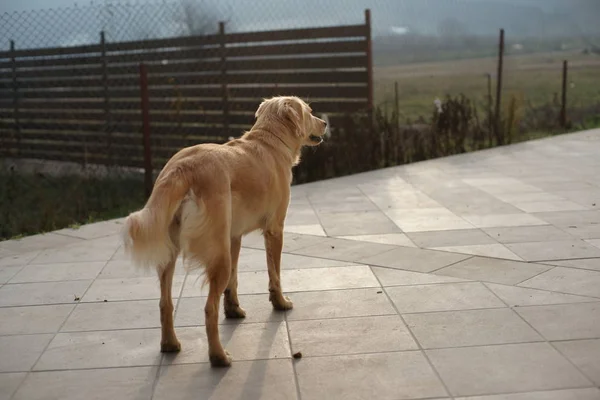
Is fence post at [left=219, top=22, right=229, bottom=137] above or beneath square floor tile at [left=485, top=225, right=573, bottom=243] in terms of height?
above

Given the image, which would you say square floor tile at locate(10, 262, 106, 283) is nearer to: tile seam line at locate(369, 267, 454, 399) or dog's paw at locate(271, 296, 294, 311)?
dog's paw at locate(271, 296, 294, 311)

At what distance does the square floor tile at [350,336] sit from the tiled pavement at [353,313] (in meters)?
0.01

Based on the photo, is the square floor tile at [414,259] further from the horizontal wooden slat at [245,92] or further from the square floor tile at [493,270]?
the horizontal wooden slat at [245,92]

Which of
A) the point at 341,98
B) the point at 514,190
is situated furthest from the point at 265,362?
the point at 341,98

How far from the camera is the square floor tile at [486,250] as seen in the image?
232 inches

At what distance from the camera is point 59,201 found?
9.41 m

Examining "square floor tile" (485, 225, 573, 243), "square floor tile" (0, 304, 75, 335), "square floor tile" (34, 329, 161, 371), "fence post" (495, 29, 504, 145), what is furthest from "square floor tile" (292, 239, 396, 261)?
"fence post" (495, 29, 504, 145)

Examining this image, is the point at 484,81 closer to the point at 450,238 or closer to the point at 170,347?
the point at 450,238

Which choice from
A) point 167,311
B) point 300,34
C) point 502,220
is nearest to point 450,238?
point 502,220

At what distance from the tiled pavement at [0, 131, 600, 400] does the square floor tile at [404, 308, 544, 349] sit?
2 centimetres

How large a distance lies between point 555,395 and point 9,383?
2728mm

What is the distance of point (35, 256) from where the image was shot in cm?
645

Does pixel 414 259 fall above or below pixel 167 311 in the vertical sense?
below

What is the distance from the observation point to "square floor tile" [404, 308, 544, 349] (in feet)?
13.6
